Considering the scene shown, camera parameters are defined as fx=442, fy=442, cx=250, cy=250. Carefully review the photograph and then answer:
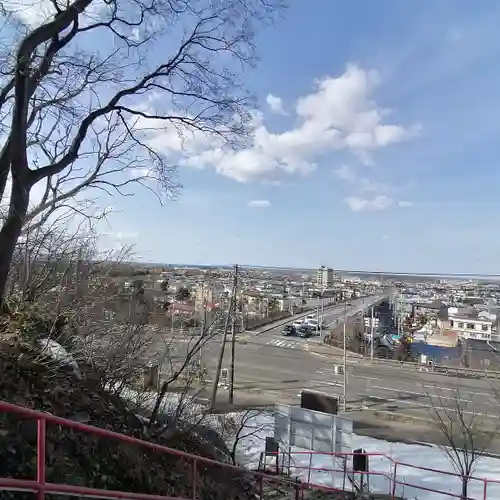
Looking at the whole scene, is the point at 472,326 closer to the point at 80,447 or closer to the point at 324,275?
the point at 324,275

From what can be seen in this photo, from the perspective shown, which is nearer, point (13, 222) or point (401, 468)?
point (13, 222)

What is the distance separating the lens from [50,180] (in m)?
8.06

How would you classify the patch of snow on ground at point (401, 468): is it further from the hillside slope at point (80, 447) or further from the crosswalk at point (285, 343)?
the crosswalk at point (285, 343)

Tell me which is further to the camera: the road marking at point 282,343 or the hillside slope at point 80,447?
the road marking at point 282,343

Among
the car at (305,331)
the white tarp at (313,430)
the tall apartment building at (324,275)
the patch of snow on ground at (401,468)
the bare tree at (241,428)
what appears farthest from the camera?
the car at (305,331)

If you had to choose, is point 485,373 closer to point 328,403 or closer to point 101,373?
point 328,403

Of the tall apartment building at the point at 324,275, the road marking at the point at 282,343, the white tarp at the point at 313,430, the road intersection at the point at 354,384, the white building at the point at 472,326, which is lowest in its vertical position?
the road intersection at the point at 354,384

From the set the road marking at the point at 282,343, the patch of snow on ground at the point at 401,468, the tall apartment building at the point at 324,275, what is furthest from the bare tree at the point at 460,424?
the road marking at the point at 282,343

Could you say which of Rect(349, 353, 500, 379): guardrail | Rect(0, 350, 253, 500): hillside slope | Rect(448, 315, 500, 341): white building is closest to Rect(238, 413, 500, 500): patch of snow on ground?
Rect(0, 350, 253, 500): hillside slope

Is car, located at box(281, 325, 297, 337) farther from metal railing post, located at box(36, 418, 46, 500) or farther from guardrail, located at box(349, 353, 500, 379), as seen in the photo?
metal railing post, located at box(36, 418, 46, 500)

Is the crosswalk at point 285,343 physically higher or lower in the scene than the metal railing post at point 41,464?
lower

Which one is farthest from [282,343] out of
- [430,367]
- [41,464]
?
[41,464]

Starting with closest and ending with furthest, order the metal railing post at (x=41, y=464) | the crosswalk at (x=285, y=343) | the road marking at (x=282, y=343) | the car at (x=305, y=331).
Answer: the metal railing post at (x=41, y=464) → the crosswalk at (x=285, y=343) → the road marking at (x=282, y=343) → the car at (x=305, y=331)

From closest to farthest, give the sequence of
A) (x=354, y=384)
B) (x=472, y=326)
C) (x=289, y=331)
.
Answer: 1. (x=354, y=384)
2. (x=289, y=331)
3. (x=472, y=326)
